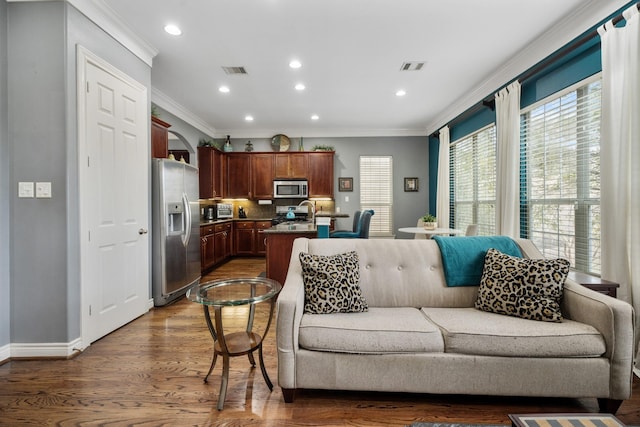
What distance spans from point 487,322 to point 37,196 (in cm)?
323

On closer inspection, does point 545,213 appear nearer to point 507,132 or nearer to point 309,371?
point 507,132

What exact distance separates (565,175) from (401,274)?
78.4 inches

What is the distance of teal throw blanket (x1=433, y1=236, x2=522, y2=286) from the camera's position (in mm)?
2150

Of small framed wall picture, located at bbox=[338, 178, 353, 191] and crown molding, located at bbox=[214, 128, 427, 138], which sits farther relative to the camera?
small framed wall picture, located at bbox=[338, 178, 353, 191]

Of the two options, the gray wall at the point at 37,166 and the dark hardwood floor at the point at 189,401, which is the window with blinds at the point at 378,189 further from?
the gray wall at the point at 37,166

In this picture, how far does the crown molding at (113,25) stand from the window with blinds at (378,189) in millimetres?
4544

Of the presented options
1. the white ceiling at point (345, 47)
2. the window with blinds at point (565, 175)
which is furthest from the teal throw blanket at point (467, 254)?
the white ceiling at point (345, 47)

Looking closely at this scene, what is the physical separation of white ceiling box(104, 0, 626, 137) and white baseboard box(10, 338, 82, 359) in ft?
9.00

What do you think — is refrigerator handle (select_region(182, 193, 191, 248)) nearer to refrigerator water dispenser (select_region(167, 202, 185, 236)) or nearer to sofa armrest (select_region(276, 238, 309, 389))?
refrigerator water dispenser (select_region(167, 202, 185, 236))

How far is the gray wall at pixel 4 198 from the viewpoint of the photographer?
7.14ft

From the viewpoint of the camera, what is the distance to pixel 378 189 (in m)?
6.70

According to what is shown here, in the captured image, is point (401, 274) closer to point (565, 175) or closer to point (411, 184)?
point (565, 175)

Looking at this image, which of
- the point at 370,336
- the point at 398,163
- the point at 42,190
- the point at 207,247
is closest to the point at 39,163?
the point at 42,190

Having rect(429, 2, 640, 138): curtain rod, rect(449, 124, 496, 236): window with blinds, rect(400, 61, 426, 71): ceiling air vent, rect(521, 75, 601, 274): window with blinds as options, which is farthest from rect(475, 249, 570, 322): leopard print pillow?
rect(400, 61, 426, 71): ceiling air vent
